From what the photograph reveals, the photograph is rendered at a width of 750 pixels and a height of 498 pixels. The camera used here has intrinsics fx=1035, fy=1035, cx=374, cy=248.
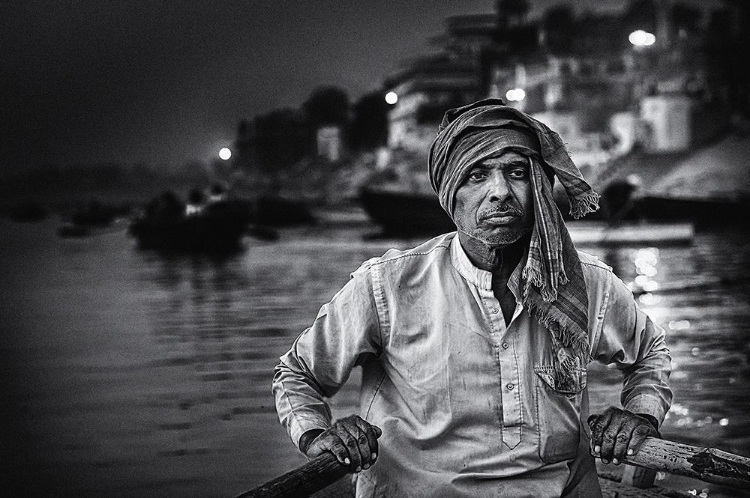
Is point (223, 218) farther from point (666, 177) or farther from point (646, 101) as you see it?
point (646, 101)

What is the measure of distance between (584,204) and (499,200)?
9.7 inches

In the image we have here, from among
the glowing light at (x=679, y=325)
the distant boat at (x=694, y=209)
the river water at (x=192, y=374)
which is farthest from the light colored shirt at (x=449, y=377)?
the distant boat at (x=694, y=209)

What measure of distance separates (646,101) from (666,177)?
8.42 m

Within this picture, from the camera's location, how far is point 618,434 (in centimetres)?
223

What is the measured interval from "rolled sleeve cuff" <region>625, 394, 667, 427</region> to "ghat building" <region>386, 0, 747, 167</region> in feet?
133

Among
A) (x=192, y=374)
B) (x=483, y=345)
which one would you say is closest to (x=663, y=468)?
(x=483, y=345)

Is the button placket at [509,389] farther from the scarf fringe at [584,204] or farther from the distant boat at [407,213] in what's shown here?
the distant boat at [407,213]

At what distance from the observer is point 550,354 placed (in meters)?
2.29

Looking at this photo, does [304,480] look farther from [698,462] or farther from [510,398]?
[698,462]

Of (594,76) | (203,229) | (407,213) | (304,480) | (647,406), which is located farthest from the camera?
(594,76)

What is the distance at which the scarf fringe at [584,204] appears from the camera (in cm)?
Answer: 236

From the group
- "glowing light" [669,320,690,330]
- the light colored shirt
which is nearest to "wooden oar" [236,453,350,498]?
the light colored shirt

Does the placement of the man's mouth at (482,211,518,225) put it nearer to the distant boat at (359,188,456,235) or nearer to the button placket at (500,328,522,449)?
the button placket at (500,328,522,449)

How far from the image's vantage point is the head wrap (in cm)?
223
